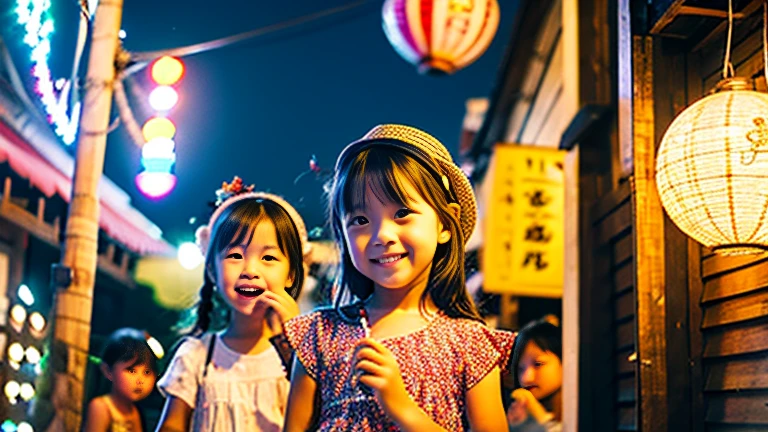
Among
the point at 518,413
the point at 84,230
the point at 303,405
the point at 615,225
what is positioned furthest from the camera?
the point at 615,225

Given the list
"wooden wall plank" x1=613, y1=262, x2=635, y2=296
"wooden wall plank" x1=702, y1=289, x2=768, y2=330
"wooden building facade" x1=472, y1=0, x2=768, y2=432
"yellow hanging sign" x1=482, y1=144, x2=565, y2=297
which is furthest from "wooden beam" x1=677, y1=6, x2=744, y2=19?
"yellow hanging sign" x1=482, y1=144, x2=565, y2=297

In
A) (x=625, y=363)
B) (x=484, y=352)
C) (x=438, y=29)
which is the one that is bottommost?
(x=484, y=352)

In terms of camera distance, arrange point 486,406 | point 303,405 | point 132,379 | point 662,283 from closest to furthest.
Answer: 1. point 486,406
2. point 303,405
3. point 132,379
4. point 662,283

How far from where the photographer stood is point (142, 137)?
13.3 feet

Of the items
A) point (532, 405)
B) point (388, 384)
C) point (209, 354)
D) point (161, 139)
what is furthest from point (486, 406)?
point (161, 139)

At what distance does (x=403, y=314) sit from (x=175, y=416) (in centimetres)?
118

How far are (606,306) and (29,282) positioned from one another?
13.7 ft

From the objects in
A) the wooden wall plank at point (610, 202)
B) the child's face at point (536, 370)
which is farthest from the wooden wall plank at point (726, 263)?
the wooden wall plank at point (610, 202)

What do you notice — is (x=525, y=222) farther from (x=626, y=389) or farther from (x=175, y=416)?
(x=175, y=416)

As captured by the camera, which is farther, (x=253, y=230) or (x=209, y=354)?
(x=209, y=354)

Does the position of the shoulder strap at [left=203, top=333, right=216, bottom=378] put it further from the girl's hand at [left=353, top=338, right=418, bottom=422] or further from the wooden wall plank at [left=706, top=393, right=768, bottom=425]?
the wooden wall plank at [left=706, top=393, right=768, bottom=425]

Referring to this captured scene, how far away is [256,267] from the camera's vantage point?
348 cm

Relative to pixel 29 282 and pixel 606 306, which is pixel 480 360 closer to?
pixel 29 282

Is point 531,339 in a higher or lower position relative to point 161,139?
lower
